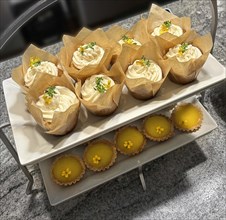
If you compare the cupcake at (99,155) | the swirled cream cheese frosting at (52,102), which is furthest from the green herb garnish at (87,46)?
the cupcake at (99,155)

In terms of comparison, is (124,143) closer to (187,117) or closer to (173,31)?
(187,117)

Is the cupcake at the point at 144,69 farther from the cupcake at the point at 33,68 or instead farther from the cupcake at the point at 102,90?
the cupcake at the point at 33,68

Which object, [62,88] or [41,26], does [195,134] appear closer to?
[62,88]

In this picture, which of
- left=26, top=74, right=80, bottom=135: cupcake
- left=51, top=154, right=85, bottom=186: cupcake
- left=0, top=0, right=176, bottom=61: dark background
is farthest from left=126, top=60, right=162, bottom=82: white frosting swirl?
left=0, top=0, right=176, bottom=61: dark background

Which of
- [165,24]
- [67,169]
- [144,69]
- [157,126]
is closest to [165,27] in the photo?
[165,24]

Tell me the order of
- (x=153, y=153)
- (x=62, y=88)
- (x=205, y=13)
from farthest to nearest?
(x=205, y=13)
(x=153, y=153)
(x=62, y=88)

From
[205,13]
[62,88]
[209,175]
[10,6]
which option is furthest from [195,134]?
[10,6]
